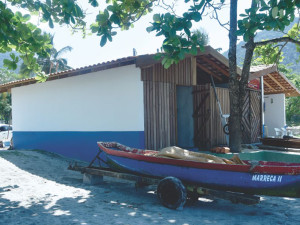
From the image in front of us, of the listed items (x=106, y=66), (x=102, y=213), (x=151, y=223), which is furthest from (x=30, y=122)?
(x=151, y=223)

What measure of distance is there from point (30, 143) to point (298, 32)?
447 inches

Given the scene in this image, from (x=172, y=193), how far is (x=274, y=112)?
15.4 metres

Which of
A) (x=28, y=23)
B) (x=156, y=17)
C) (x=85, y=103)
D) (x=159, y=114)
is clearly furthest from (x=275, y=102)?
(x=28, y=23)

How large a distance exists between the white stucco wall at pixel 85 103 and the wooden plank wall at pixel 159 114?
0.29 m

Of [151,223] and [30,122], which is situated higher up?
[30,122]

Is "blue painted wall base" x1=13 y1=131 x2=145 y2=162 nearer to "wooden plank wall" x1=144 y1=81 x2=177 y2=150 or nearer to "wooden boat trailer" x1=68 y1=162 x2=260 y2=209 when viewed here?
"wooden plank wall" x1=144 y1=81 x2=177 y2=150

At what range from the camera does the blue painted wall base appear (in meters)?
9.14

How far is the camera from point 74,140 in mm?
10781

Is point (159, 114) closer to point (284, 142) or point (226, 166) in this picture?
point (226, 166)

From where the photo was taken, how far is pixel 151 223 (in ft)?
15.0

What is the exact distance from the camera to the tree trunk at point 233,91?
31.8 feet

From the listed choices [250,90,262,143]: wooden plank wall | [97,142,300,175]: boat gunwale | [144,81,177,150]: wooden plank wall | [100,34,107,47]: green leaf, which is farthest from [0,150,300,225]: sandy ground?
[250,90,262,143]: wooden plank wall

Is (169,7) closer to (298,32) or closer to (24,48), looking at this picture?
(24,48)

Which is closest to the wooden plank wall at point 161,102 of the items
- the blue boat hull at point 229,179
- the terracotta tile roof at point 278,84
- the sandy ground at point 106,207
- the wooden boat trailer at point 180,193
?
the sandy ground at point 106,207
